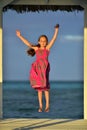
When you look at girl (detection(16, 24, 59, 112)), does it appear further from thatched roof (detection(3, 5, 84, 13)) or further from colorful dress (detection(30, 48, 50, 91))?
thatched roof (detection(3, 5, 84, 13))

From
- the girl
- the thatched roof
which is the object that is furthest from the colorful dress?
the thatched roof

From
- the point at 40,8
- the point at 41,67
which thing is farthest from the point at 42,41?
the point at 40,8

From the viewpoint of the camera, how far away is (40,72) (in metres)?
6.80

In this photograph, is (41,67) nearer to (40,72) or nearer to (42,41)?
(40,72)

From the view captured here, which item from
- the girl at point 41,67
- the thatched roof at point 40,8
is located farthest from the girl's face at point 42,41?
the thatched roof at point 40,8

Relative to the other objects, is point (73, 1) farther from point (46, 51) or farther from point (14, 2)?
point (46, 51)

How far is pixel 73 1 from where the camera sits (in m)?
12.3

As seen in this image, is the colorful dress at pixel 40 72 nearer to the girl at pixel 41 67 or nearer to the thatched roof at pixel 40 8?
the girl at pixel 41 67

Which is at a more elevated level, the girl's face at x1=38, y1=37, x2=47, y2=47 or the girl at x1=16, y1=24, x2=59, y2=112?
the girl's face at x1=38, y1=37, x2=47, y2=47

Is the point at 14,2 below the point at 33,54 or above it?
above

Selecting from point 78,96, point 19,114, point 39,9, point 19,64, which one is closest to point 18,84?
point 78,96

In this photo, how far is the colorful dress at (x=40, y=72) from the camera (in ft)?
22.3

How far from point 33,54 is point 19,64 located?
1.58m

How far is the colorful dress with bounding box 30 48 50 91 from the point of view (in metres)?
6.79
